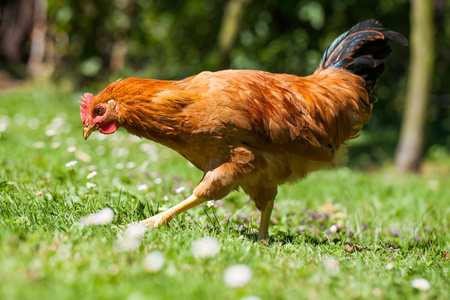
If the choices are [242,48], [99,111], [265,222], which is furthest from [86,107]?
[242,48]

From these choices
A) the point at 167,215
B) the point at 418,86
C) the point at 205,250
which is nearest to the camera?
the point at 205,250

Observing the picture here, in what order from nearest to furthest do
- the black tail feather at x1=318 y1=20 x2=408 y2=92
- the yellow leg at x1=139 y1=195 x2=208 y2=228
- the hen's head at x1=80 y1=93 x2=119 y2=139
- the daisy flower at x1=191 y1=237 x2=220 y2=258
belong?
the daisy flower at x1=191 y1=237 x2=220 y2=258, the yellow leg at x1=139 y1=195 x2=208 y2=228, the hen's head at x1=80 y1=93 x2=119 y2=139, the black tail feather at x1=318 y1=20 x2=408 y2=92

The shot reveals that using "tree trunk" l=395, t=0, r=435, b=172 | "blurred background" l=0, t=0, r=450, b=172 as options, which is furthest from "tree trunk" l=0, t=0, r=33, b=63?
"tree trunk" l=395, t=0, r=435, b=172

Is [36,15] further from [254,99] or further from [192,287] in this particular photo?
[192,287]

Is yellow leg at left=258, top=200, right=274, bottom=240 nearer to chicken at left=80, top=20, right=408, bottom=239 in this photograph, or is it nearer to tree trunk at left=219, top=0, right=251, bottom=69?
chicken at left=80, top=20, right=408, bottom=239

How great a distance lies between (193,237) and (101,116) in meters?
1.22

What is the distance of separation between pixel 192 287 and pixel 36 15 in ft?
55.2

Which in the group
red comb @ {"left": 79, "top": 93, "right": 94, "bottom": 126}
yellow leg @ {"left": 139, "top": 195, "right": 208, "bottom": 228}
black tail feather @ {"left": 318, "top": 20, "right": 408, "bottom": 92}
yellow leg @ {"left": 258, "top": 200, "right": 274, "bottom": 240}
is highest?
black tail feather @ {"left": 318, "top": 20, "right": 408, "bottom": 92}

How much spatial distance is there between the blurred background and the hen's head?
6013 millimetres

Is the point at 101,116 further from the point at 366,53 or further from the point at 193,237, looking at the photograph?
the point at 366,53

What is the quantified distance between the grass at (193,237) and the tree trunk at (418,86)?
7.46ft

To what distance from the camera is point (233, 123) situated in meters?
3.12

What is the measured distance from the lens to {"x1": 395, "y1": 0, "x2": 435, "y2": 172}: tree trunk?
317 inches

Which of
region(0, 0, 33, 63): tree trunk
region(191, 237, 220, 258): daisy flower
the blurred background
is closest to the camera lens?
region(191, 237, 220, 258): daisy flower
